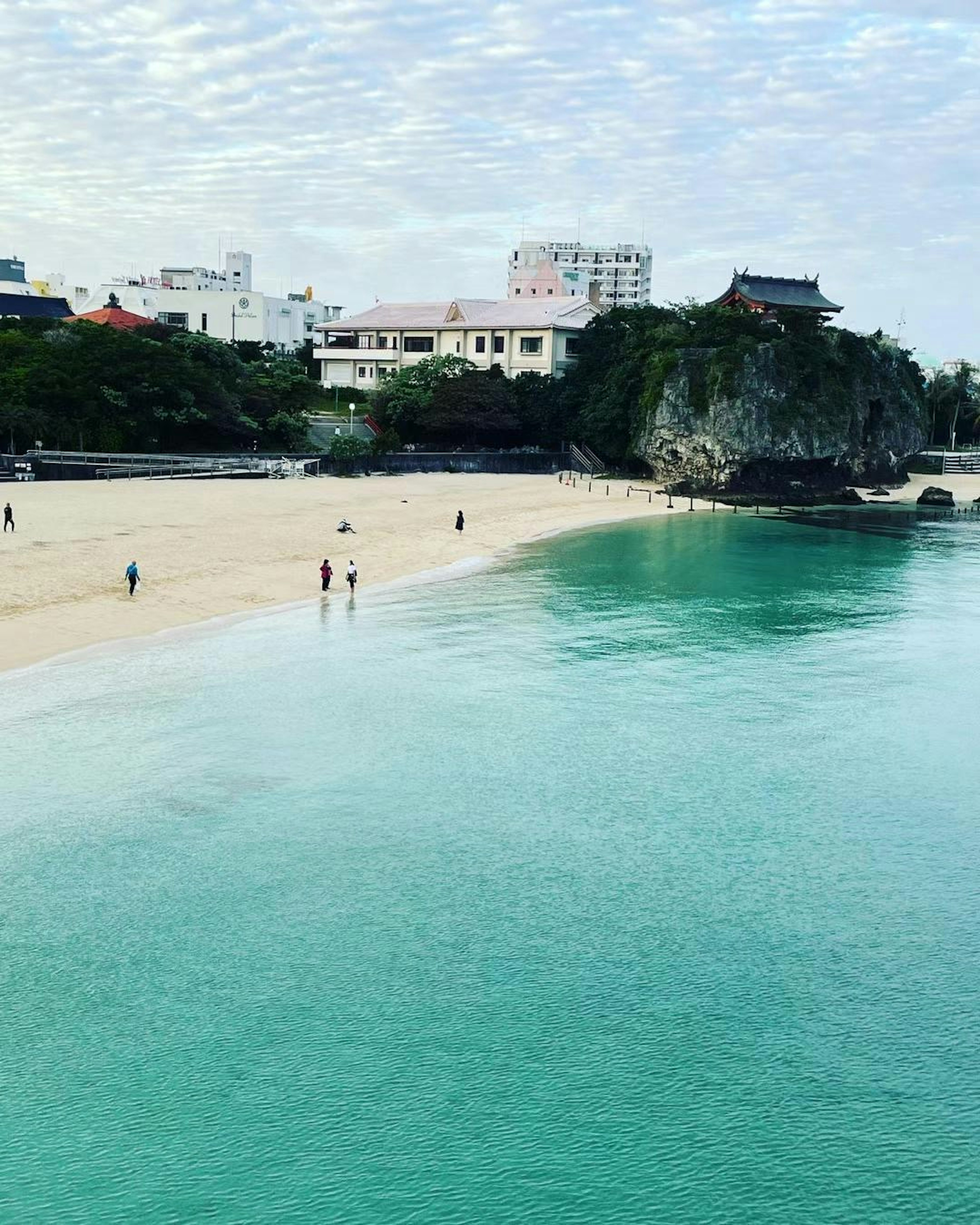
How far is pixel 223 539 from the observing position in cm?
5653

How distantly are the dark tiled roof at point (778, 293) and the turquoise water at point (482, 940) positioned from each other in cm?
7471

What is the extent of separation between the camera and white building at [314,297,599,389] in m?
110

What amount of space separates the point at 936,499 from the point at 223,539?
227 ft

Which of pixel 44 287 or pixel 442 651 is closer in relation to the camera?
pixel 442 651

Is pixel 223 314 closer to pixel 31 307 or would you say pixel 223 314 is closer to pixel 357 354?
pixel 31 307

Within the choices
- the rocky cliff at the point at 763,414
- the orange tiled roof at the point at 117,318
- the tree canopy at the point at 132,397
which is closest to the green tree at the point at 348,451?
the tree canopy at the point at 132,397

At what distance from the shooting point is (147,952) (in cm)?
2064

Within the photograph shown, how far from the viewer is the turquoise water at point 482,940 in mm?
15859

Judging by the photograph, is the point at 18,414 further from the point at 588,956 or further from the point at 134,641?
the point at 588,956

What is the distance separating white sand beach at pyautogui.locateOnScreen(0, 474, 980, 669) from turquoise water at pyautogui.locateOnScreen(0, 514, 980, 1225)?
436cm

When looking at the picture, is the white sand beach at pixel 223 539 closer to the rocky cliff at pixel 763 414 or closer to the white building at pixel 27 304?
the rocky cliff at pixel 763 414

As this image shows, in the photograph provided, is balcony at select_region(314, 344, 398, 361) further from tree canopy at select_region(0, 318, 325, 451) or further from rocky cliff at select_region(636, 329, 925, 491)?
rocky cliff at select_region(636, 329, 925, 491)

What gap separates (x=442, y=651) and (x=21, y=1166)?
2691cm

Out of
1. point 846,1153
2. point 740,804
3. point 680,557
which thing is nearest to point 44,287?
point 680,557
